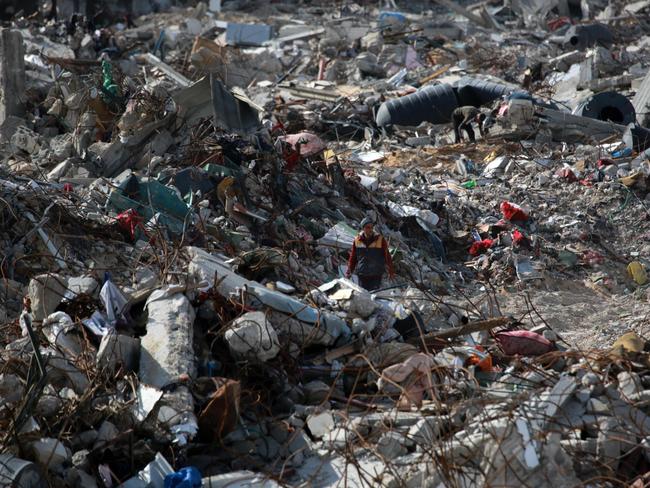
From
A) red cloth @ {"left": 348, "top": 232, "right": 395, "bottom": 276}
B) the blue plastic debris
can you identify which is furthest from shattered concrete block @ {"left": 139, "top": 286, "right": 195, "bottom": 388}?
red cloth @ {"left": 348, "top": 232, "right": 395, "bottom": 276}

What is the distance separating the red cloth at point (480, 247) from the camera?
438 inches

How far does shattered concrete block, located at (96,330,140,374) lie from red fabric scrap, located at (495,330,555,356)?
2.59 meters

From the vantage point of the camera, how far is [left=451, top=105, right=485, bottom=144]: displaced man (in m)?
14.6

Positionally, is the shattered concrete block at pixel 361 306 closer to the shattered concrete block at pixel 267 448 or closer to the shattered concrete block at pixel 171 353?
the shattered concrete block at pixel 171 353

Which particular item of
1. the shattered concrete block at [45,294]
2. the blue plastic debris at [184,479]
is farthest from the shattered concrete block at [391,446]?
the shattered concrete block at [45,294]

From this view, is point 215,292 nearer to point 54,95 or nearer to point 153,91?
point 153,91

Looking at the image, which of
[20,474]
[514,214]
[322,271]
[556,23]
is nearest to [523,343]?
[322,271]

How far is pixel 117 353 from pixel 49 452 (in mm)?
950

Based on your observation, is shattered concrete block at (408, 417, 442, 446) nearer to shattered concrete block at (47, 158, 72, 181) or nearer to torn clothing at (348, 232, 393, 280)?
torn clothing at (348, 232, 393, 280)

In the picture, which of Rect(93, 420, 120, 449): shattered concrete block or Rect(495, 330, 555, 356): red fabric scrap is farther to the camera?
Rect(495, 330, 555, 356): red fabric scrap

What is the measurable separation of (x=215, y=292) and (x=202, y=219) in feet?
9.27

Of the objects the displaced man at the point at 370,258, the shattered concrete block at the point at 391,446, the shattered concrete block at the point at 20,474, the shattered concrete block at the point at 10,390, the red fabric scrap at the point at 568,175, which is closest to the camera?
the shattered concrete block at the point at 20,474

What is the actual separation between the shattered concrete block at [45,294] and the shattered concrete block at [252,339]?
1315mm

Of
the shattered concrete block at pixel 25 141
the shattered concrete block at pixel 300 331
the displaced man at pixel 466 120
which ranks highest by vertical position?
the shattered concrete block at pixel 300 331
